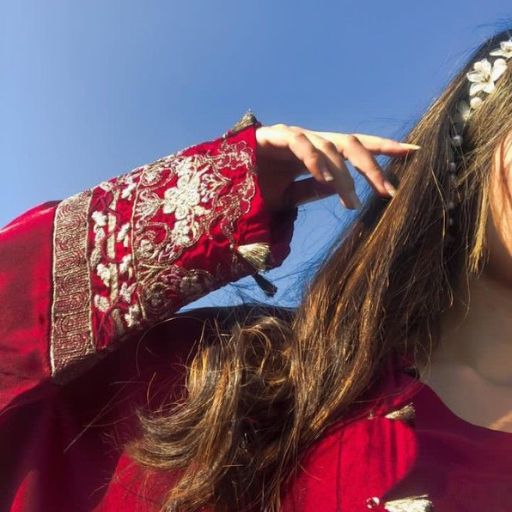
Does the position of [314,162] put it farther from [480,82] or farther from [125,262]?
[480,82]

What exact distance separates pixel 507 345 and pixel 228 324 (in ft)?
1.30

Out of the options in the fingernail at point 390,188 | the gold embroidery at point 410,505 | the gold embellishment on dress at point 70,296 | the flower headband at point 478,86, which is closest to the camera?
the gold embroidery at point 410,505

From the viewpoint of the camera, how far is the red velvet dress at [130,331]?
80 centimetres

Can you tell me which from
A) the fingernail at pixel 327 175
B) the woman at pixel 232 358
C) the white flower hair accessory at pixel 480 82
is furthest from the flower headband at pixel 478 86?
the fingernail at pixel 327 175

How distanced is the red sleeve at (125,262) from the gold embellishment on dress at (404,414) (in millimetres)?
204

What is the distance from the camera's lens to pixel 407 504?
0.72 meters

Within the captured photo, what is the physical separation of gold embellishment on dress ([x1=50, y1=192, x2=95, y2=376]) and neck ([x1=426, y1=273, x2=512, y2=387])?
0.45 metres

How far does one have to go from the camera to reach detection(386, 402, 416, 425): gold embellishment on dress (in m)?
0.80

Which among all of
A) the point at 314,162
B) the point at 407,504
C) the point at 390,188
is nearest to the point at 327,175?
the point at 314,162

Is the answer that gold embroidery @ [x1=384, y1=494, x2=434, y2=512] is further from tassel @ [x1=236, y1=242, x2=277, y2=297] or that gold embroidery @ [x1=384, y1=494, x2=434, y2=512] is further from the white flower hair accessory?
the white flower hair accessory

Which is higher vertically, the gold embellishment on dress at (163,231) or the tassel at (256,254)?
the gold embellishment on dress at (163,231)

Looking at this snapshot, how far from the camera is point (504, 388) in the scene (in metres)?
1.00

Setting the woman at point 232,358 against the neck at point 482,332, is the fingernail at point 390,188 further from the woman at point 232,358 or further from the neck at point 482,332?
the neck at point 482,332

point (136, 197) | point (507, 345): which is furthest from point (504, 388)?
point (136, 197)
